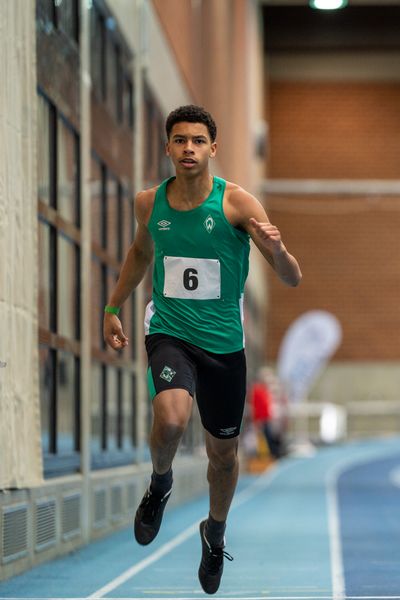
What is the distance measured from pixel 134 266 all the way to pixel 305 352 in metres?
28.7

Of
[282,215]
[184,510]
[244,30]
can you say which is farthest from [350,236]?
[184,510]

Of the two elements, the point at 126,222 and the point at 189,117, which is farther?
the point at 126,222

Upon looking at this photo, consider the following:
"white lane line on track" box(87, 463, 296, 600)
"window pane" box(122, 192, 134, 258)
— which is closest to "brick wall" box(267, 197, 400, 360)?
"white lane line on track" box(87, 463, 296, 600)

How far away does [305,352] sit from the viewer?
3475 cm

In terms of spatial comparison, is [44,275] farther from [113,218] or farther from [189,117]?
[189,117]

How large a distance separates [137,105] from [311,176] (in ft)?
92.6

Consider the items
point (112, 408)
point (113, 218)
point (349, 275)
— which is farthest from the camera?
point (349, 275)

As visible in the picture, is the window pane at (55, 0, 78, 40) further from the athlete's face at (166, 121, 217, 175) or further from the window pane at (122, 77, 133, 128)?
the athlete's face at (166, 121, 217, 175)

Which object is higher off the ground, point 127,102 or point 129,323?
point 127,102

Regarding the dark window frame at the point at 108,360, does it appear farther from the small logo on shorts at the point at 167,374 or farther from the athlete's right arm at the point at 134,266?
the small logo on shorts at the point at 167,374

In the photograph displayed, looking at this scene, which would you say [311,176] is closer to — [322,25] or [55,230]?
[322,25]

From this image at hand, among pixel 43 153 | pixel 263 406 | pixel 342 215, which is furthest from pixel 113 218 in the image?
pixel 342 215

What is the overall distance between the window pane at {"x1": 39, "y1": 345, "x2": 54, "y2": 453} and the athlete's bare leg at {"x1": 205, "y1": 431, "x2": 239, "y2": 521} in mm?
2896

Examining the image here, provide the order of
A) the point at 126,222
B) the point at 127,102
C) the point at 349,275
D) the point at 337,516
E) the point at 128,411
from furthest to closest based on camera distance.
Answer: the point at 349,275
the point at 337,516
the point at 126,222
the point at 127,102
the point at 128,411
